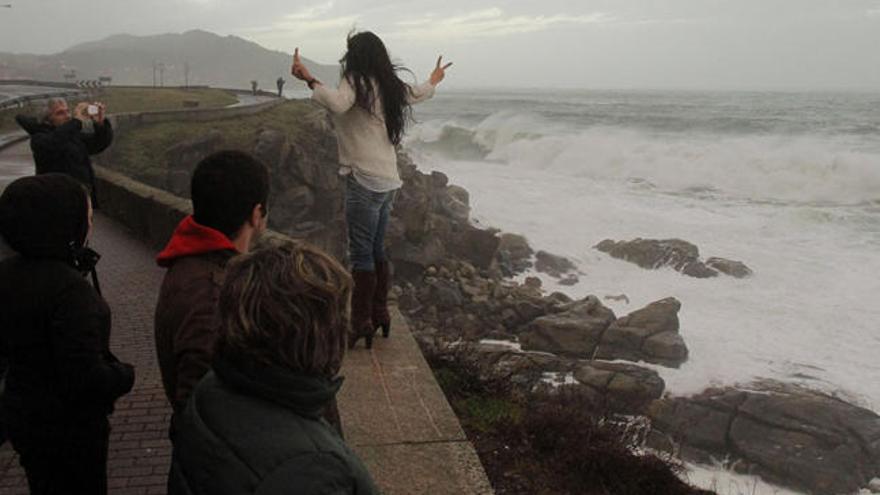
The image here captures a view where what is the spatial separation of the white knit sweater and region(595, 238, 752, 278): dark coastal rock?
16.5 m

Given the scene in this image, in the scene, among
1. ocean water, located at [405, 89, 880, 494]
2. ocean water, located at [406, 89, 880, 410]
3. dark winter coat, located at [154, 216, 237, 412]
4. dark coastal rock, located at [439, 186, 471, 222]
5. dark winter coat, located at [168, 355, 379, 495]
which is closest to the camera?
dark winter coat, located at [168, 355, 379, 495]

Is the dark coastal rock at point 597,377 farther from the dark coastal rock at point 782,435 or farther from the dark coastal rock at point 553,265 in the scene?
the dark coastal rock at point 553,265

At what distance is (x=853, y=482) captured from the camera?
27.3ft

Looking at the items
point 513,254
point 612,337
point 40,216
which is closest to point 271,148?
point 513,254

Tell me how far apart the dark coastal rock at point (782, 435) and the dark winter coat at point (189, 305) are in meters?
7.38

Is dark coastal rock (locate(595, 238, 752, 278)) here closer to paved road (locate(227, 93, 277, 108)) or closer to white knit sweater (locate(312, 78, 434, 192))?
white knit sweater (locate(312, 78, 434, 192))

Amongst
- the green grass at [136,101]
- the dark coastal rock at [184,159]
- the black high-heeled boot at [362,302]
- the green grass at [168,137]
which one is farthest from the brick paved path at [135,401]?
the green grass at [136,101]

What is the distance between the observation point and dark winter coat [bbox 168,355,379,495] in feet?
4.88

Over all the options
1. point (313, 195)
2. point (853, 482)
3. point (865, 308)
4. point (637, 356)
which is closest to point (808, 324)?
point (865, 308)

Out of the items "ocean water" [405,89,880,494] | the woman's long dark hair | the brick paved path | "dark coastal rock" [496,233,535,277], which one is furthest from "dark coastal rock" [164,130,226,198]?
the woman's long dark hair

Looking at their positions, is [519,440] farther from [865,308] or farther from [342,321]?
[865,308]

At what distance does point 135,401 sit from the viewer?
4684 mm

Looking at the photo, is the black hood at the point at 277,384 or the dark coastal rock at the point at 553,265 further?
the dark coastal rock at the point at 553,265

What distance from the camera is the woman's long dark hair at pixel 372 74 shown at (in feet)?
13.4
